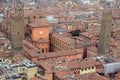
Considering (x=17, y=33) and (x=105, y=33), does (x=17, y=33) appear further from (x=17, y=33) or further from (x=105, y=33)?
(x=105, y=33)

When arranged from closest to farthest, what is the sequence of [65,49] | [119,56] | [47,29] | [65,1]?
[119,56]
[65,49]
[47,29]
[65,1]

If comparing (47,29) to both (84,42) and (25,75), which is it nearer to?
(84,42)

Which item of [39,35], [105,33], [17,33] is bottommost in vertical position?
[39,35]

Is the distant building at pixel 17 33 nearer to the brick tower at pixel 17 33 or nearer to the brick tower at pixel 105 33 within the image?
the brick tower at pixel 17 33

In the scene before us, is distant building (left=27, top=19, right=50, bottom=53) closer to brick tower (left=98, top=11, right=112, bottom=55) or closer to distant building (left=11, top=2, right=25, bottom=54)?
distant building (left=11, top=2, right=25, bottom=54)

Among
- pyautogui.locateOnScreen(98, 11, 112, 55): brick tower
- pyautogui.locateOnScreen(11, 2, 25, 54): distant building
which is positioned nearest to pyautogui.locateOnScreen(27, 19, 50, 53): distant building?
pyautogui.locateOnScreen(11, 2, 25, 54): distant building

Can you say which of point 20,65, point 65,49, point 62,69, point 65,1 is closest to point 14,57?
point 20,65

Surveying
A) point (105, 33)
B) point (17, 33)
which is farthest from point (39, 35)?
point (105, 33)

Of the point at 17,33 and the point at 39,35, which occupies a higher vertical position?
the point at 17,33
